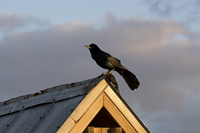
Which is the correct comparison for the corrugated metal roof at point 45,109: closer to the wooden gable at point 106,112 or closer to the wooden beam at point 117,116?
the wooden gable at point 106,112

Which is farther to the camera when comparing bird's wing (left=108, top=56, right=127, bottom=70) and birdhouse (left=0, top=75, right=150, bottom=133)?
bird's wing (left=108, top=56, right=127, bottom=70)

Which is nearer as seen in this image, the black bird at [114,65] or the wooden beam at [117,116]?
the wooden beam at [117,116]

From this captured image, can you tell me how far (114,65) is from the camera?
7.50 metres

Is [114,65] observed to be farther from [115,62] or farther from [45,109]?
[45,109]

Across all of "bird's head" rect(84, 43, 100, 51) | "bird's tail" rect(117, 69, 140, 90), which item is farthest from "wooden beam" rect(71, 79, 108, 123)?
"bird's head" rect(84, 43, 100, 51)

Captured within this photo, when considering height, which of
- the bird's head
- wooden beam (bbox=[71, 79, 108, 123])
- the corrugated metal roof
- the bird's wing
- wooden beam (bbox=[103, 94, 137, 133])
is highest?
the bird's head

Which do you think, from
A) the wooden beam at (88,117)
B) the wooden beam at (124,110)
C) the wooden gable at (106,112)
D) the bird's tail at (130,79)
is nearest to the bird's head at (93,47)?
the bird's tail at (130,79)

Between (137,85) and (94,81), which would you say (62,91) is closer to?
(94,81)

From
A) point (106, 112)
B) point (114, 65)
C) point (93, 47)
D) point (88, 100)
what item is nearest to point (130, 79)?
point (114, 65)

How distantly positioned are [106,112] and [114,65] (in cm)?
169

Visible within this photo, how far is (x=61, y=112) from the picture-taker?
557cm

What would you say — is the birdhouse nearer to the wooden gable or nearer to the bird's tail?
the wooden gable

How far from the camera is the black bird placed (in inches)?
291

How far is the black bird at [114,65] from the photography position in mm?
7398
